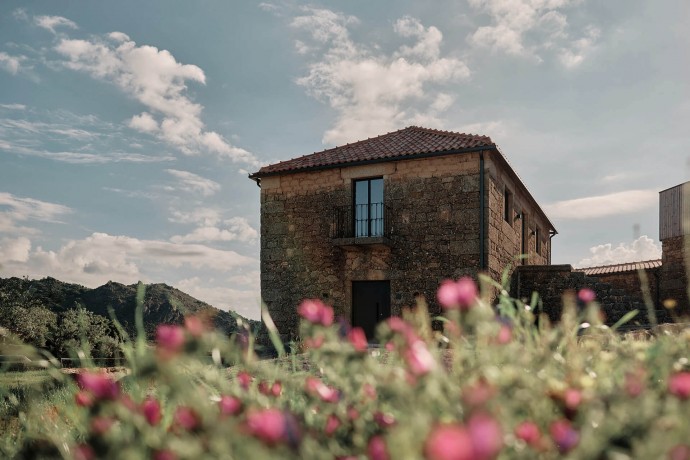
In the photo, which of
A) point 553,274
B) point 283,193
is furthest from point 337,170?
point 553,274

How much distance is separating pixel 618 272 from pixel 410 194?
37.8 ft

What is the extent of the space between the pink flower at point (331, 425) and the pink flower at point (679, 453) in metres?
1.04

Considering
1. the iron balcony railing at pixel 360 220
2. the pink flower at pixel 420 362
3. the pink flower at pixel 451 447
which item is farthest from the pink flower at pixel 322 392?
the iron balcony railing at pixel 360 220

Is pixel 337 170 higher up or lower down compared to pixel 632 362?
higher up

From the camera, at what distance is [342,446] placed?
1.96 m

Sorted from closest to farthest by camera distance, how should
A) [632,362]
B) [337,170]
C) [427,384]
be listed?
[427,384]
[632,362]
[337,170]

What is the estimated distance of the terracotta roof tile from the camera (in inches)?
520

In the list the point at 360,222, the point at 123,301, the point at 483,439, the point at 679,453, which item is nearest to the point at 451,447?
the point at 483,439

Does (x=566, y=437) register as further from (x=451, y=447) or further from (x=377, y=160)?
(x=377, y=160)

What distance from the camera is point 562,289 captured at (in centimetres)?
1422

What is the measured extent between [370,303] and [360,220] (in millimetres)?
2097

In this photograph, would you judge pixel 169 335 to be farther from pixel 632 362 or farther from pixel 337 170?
pixel 337 170

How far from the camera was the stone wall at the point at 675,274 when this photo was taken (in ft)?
55.8

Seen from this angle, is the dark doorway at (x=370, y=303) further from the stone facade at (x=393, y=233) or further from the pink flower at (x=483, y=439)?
the pink flower at (x=483, y=439)
